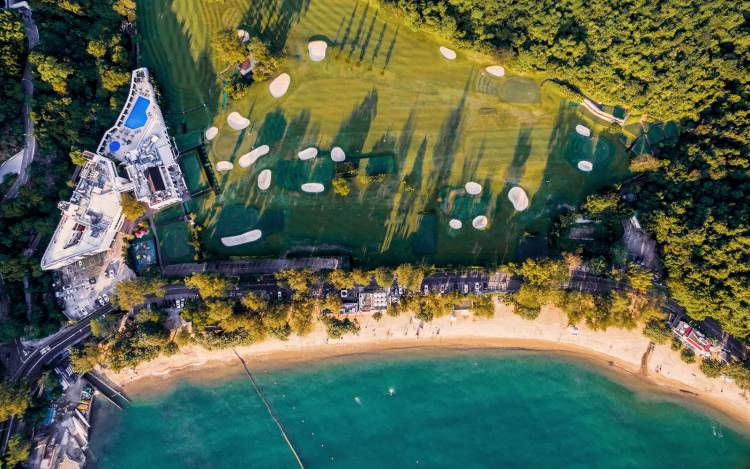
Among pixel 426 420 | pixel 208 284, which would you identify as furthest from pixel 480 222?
pixel 208 284

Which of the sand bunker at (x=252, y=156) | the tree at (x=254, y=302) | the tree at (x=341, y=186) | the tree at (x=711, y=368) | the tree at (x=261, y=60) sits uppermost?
the tree at (x=261, y=60)

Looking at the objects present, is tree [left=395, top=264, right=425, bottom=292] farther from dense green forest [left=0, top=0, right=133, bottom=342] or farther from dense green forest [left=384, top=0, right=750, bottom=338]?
dense green forest [left=0, top=0, right=133, bottom=342]

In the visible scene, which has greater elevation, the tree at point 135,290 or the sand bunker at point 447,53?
the sand bunker at point 447,53

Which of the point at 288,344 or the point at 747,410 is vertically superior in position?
the point at 747,410

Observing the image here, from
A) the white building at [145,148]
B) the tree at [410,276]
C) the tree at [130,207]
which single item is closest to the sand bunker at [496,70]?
the tree at [410,276]

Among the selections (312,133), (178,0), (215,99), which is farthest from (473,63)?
(178,0)

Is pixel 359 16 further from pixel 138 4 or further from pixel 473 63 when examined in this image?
pixel 138 4

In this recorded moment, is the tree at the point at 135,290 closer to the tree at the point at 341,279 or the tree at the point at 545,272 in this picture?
the tree at the point at 341,279
